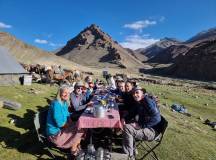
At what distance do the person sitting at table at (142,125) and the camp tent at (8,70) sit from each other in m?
15.9

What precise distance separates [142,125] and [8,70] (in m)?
17.0

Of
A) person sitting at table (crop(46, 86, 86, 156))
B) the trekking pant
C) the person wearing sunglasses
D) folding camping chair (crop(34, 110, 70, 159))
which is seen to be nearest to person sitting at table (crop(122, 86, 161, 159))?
the trekking pant

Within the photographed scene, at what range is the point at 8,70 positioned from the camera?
22156mm

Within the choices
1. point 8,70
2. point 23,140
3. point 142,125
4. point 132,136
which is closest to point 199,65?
point 8,70

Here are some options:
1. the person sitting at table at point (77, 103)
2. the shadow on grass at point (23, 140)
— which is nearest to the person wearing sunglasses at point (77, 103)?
the person sitting at table at point (77, 103)

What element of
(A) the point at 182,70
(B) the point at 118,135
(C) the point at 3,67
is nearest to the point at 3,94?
(C) the point at 3,67

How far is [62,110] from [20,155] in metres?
1.61

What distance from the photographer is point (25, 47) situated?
116 m

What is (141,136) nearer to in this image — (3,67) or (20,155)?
(20,155)

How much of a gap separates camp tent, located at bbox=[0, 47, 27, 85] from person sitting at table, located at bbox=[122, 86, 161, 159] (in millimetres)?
15900

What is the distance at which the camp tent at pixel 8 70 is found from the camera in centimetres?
2153

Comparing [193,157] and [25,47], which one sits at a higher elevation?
[25,47]

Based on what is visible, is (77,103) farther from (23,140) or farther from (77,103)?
(23,140)

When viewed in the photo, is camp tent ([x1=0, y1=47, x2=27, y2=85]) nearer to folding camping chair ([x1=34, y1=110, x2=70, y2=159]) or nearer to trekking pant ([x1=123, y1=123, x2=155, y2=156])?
folding camping chair ([x1=34, y1=110, x2=70, y2=159])
